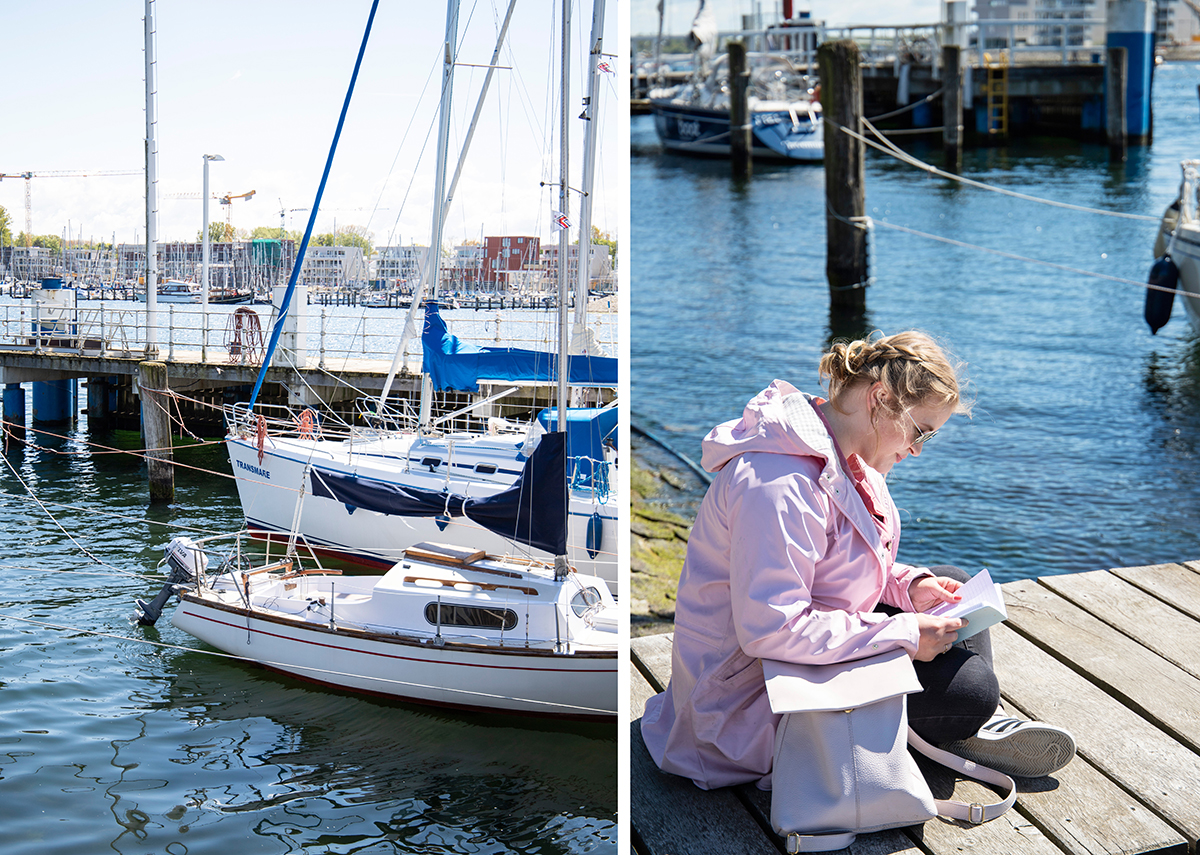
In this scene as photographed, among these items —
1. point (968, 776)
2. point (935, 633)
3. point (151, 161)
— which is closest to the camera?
point (935, 633)

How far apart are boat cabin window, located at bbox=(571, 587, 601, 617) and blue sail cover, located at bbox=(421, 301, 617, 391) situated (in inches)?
39.9

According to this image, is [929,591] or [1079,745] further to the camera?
[1079,745]

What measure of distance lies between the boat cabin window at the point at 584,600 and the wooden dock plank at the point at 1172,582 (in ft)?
7.89

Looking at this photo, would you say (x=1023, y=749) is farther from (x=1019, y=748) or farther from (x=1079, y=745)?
(x=1079, y=745)

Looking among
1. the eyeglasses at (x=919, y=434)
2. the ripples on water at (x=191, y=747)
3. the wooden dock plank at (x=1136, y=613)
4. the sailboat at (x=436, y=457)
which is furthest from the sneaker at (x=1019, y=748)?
the ripples on water at (x=191, y=747)

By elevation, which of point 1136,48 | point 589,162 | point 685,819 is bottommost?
point 685,819

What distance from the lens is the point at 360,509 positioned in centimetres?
694

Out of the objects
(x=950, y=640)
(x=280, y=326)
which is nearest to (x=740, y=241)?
(x=280, y=326)

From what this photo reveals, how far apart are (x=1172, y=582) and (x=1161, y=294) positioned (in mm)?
9135

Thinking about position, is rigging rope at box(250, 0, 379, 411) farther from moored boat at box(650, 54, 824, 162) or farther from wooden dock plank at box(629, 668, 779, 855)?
moored boat at box(650, 54, 824, 162)

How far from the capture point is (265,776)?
193 inches

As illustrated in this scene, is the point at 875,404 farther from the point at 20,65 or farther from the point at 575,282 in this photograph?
the point at 20,65

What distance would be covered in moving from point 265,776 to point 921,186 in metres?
19.1

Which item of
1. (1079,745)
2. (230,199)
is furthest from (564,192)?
(230,199)
